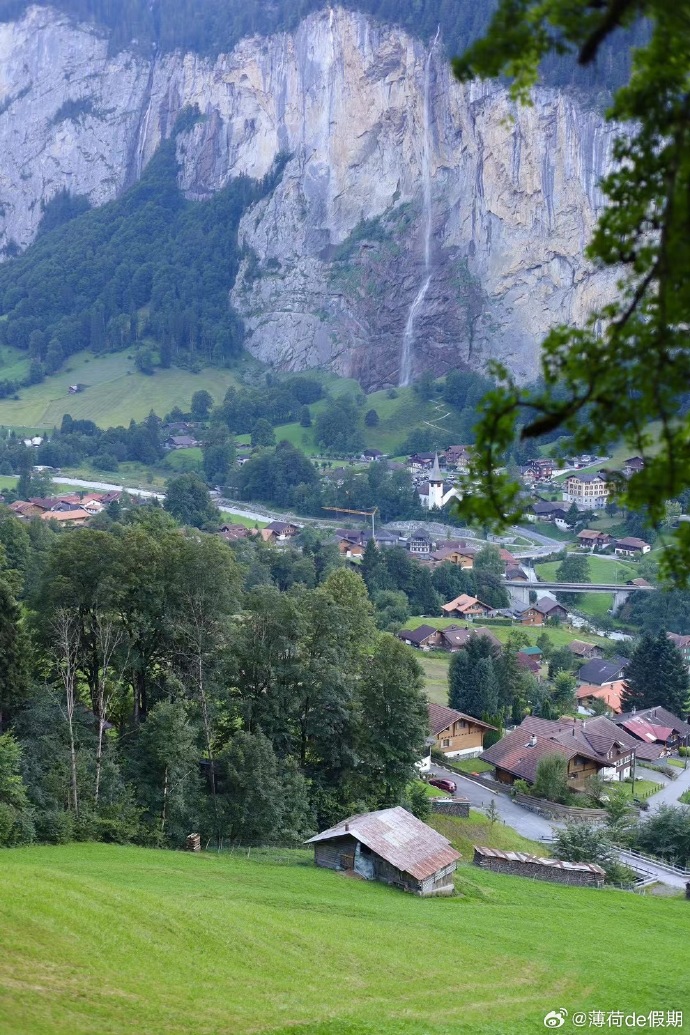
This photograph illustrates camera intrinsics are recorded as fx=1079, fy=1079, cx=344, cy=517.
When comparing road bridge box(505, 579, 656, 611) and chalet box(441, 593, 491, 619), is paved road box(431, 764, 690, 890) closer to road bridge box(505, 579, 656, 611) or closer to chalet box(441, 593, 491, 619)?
chalet box(441, 593, 491, 619)

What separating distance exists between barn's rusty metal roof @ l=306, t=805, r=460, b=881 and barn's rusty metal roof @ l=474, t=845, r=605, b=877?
316 centimetres

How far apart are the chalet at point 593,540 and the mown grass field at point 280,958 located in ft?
242

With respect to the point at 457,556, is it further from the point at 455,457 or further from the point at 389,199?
the point at 389,199

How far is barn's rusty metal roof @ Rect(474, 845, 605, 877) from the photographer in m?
27.8

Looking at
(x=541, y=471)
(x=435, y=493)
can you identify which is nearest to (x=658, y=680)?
(x=435, y=493)

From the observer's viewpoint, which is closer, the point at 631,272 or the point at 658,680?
the point at 631,272

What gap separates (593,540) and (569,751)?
181 feet

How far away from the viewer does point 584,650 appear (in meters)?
67.2

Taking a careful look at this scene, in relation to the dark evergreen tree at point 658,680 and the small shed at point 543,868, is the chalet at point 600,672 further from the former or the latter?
the small shed at point 543,868

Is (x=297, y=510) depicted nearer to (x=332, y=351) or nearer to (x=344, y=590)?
(x=332, y=351)

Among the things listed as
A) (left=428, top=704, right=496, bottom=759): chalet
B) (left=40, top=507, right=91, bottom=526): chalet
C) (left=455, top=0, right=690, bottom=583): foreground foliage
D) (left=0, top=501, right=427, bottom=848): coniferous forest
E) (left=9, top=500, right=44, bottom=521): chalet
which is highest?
(left=455, top=0, right=690, bottom=583): foreground foliage

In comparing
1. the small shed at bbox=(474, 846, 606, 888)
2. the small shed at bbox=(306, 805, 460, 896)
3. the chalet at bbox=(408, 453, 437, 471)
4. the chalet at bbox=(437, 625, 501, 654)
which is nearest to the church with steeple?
the chalet at bbox=(408, 453, 437, 471)

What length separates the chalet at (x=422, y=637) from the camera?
216ft

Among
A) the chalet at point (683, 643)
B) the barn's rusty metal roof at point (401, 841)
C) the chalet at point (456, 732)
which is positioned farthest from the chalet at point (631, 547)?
the barn's rusty metal roof at point (401, 841)
